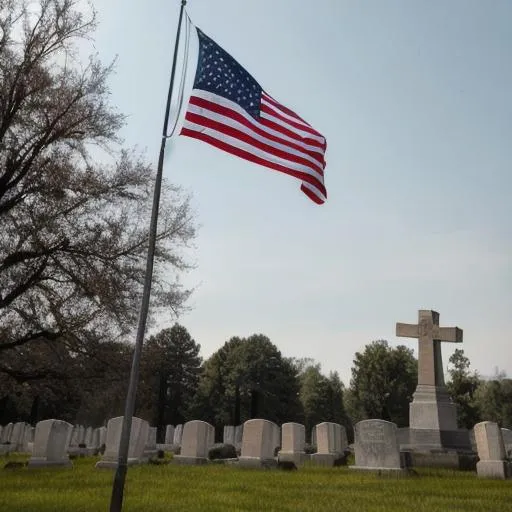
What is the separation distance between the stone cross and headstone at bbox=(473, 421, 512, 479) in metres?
4.54

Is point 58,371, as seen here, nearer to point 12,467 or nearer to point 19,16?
point 12,467

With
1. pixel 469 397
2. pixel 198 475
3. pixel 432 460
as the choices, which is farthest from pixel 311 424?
pixel 198 475

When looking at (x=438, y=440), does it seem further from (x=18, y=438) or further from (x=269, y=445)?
(x=18, y=438)

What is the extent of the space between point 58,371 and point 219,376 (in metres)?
50.4

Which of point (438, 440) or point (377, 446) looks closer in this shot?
point (377, 446)

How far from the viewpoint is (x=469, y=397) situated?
49.3 meters

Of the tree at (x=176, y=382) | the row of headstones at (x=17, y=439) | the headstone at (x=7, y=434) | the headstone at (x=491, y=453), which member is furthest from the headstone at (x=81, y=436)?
the tree at (x=176, y=382)

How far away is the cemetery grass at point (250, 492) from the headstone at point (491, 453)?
1.05 m

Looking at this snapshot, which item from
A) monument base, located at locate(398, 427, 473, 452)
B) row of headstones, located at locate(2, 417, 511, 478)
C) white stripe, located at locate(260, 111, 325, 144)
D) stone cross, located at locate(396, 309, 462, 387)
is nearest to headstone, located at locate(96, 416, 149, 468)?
row of headstones, located at locate(2, 417, 511, 478)

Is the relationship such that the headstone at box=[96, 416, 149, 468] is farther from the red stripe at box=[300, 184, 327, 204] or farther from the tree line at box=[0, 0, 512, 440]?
the red stripe at box=[300, 184, 327, 204]

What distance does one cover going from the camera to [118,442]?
14.7 meters

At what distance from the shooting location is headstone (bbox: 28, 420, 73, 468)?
46.2 ft

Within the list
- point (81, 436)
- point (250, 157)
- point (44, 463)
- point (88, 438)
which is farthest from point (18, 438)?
point (250, 157)

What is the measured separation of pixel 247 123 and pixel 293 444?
13.3 metres
